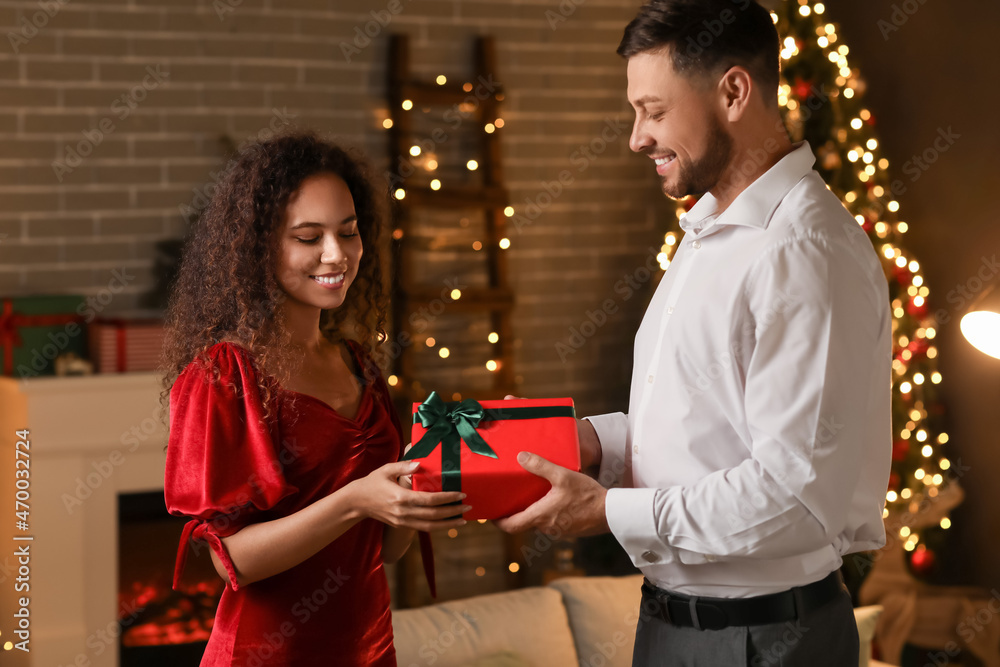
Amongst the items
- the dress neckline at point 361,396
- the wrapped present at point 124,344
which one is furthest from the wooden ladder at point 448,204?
the dress neckline at point 361,396

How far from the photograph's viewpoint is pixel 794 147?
1616mm

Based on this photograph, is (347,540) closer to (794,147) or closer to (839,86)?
(794,147)

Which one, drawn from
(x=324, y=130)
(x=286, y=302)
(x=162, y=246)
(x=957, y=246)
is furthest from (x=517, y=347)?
(x=286, y=302)

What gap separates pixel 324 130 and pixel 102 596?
6.53 ft

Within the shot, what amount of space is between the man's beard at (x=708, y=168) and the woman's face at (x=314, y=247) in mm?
585

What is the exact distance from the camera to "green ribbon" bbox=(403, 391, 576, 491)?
5.09 ft

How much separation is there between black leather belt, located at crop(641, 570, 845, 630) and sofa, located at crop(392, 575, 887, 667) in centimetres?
117

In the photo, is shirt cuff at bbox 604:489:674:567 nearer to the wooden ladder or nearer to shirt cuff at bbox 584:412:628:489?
shirt cuff at bbox 584:412:628:489

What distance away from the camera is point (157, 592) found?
369 centimetres

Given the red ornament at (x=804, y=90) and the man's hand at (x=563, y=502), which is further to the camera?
the red ornament at (x=804, y=90)

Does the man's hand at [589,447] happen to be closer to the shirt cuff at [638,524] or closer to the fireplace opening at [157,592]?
the shirt cuff at [638,524]

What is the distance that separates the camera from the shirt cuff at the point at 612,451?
1849mm

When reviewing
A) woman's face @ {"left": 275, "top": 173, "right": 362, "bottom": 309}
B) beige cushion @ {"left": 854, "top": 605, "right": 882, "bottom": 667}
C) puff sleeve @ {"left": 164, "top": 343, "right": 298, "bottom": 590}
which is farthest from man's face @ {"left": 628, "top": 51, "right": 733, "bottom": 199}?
beige cushion @ {"left": 854, "top": 605, "right": 882, "bottom": 667}

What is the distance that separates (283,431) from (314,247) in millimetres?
330
